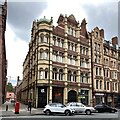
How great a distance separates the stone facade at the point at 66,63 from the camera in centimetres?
4197

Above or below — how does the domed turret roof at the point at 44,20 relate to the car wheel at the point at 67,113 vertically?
above

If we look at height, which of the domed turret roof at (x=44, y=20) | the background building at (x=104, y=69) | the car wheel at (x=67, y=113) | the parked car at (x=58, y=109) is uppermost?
the domed turret roof at (x=44, y=20)

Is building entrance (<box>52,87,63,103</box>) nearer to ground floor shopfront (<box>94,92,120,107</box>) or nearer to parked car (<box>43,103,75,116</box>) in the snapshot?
ground floor shopfront (<box>94,92,120,107</box>)

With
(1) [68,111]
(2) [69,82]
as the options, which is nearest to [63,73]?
(2) [69,82]

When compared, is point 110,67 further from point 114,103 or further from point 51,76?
point 51,76

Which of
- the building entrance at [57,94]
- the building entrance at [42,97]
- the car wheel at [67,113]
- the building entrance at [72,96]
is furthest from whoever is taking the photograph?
the building entrance at [72,96]

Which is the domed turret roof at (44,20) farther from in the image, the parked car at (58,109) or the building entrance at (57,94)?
the parked car at (58,109)

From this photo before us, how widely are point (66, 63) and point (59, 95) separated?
6518 millimetres

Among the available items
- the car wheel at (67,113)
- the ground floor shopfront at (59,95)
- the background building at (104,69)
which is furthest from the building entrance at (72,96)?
the car wheel at (67,113)

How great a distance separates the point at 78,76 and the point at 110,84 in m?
12.9

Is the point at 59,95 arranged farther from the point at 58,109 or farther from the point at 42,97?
the point at 58,109

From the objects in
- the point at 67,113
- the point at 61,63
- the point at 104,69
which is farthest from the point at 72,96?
the point at 67,113

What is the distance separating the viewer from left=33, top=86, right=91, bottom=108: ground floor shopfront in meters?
41.7

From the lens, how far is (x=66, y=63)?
45594 millimetres
